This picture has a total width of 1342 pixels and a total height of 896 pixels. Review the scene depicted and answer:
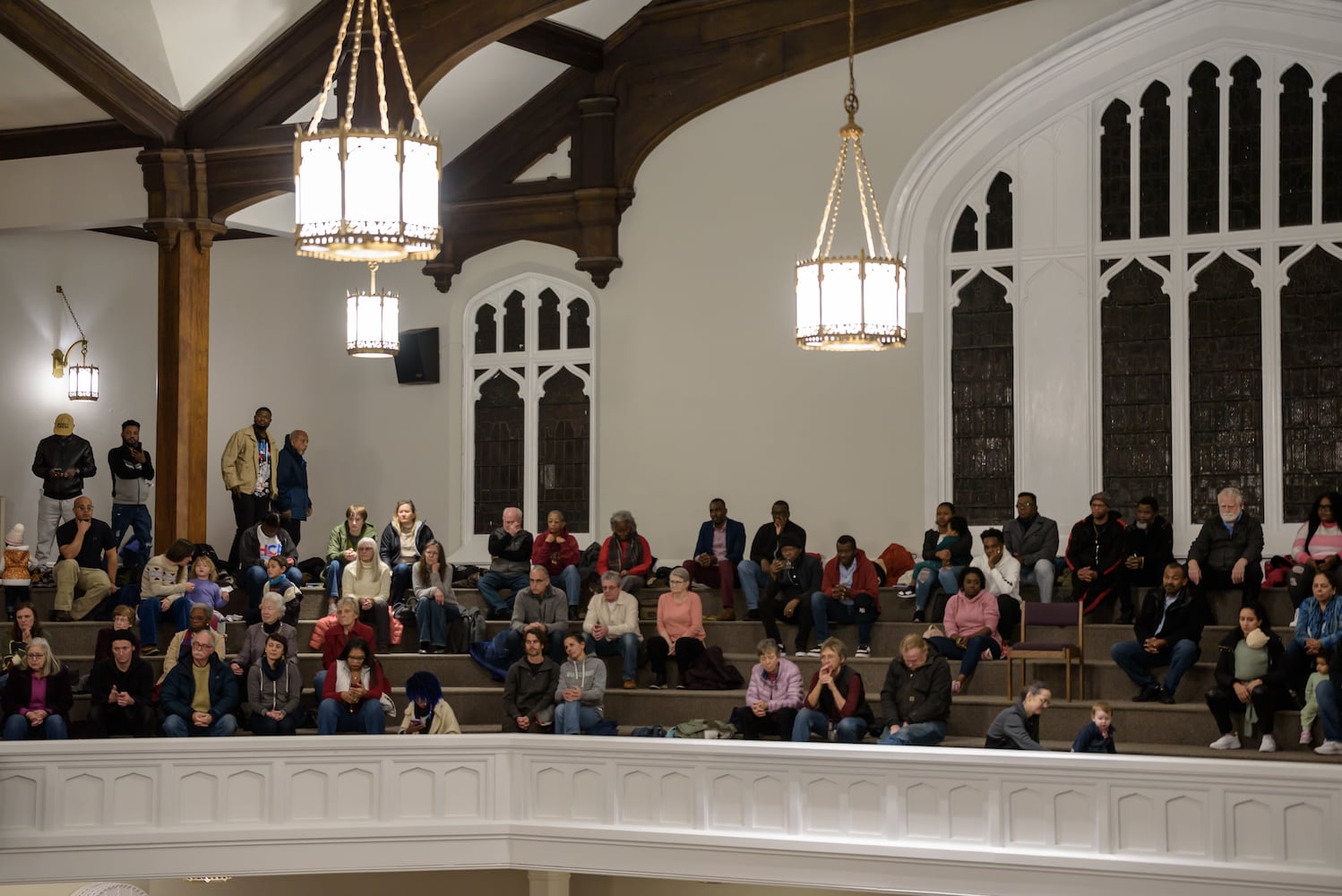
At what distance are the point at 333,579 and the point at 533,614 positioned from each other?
5.39 ft

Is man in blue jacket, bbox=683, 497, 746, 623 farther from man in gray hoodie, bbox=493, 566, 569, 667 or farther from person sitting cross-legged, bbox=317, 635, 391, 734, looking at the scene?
person sitting cross-legged, bbox=317, 635, 391, 734

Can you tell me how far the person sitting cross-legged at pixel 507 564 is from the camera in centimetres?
1225

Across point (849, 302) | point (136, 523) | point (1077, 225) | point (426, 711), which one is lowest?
point (426, 711)

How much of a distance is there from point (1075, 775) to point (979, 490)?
4301mm

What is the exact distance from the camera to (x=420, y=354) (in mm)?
14781

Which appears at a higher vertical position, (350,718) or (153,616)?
(153,616)

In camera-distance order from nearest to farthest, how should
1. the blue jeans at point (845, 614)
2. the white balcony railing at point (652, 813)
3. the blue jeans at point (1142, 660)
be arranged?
the white balcony railing at point (652, 813) → the blue jeans at point (1142, 660) → the blue jeans at point (845, 614)

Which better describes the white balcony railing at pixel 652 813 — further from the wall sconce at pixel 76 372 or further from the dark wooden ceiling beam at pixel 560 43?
the wall sconce at pixel 76 372

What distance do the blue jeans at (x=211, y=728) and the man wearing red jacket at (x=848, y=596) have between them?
3.92m

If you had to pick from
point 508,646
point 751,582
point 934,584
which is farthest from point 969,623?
point 508,646

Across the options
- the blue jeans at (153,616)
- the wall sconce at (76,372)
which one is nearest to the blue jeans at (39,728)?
the blue jeans at (153,616)

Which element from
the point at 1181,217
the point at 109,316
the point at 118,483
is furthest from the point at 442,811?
the point at 109,316

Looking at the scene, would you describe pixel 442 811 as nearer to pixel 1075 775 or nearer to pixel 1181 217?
pixel 1075 775

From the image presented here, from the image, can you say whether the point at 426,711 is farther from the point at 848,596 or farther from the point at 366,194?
the point at 366,194
